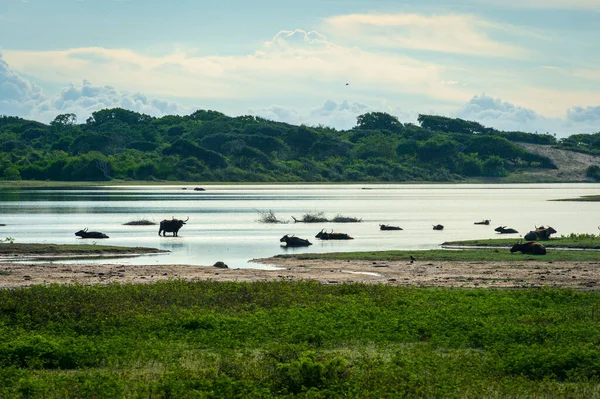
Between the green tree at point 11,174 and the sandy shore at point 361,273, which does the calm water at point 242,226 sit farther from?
the green tree at point 11,174

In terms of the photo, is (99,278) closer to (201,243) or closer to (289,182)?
(201,243)

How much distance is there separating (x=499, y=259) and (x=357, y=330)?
15.8m

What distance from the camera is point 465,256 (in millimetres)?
32031

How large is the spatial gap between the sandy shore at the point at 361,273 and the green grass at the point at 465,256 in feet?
3.76

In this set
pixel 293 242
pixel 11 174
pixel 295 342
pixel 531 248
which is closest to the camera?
pixel 295 342

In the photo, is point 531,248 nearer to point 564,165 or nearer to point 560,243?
point 560,243

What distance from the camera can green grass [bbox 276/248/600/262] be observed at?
102 ft

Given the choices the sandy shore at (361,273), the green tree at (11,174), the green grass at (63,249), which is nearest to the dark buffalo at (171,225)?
the green grass at (63,249)

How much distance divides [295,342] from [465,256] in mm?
17600

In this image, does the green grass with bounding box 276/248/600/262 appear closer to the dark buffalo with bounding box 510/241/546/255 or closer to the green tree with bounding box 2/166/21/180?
the dark buffalo with bounding box 510/241/546/255

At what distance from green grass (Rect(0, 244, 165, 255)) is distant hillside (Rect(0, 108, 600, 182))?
106895 millimetres

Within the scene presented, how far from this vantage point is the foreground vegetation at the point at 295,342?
12.3 metres

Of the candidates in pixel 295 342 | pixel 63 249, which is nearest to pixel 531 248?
pixel 63 249

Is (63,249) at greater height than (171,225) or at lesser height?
lesser
